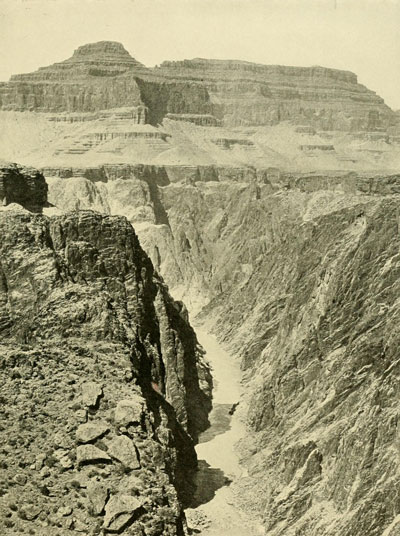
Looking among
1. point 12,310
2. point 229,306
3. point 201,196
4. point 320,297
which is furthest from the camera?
point 201,196

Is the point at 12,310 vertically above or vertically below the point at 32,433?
above

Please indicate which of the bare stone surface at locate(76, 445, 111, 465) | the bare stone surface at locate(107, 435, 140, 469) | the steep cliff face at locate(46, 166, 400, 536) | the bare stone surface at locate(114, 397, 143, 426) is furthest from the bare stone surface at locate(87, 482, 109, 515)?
the steep cliff face at locate(46, 166, 400, 536)

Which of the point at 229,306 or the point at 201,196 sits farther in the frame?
the point at 201,196

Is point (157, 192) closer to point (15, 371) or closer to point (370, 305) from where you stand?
point (370, 305)

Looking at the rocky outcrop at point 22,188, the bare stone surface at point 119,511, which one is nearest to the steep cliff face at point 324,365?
the bare stone surface at point 119,511

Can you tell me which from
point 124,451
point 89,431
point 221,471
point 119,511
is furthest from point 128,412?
point 221,471

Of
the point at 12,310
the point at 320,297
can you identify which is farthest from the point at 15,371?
the point at 320,297
